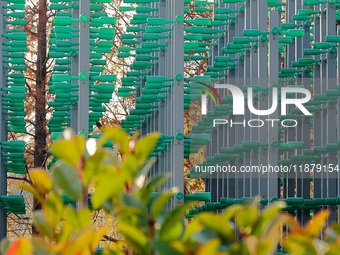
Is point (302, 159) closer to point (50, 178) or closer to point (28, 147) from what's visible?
point (28, 147)

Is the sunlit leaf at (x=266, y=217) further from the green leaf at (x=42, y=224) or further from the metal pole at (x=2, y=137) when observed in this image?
the metal pole at (x=2, y=137)

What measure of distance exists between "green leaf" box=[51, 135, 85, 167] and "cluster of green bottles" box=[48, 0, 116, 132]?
8898 millimetres

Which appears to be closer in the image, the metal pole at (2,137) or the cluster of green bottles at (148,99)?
the cluster of green bottles at (148,99)

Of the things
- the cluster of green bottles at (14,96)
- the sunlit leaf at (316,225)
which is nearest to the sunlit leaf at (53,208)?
the sunlit leaf at (316,225)

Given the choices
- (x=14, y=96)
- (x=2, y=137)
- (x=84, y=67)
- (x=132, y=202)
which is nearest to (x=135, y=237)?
(x=132, y=202)

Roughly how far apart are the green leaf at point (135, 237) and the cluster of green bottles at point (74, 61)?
899cm

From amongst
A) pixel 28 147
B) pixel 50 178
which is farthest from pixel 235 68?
pixel 50 178

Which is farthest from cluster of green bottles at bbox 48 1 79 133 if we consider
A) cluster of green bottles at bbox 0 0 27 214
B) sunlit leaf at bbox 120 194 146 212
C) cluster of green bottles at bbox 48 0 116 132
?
sunlit leaf at bbox 120 194 146 212

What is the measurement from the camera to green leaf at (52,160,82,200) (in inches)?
49.9

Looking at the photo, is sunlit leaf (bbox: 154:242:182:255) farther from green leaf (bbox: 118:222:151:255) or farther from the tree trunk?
the tree trunk

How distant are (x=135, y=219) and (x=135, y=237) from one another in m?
0.06

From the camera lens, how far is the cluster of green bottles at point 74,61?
35.8 ft

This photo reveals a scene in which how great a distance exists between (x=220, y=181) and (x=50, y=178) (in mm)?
12938

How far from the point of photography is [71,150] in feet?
4.22
